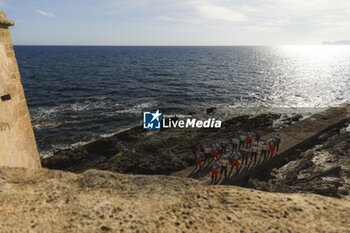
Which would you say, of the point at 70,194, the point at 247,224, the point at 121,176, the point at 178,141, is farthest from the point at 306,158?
the point at 70,194

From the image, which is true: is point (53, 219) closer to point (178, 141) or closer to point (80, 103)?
point (178, 141)

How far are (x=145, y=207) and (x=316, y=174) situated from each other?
12932mm

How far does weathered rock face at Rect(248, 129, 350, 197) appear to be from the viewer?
36.1ft

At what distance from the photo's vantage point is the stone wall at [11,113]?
730 cm

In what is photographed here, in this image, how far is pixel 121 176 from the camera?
604 cm

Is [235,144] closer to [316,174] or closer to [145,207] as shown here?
[316,174]

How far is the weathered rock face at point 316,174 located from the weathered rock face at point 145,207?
22.5 feet

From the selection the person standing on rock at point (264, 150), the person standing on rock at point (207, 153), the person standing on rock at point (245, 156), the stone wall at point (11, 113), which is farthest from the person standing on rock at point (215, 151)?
the stone wall at point (11, 113)

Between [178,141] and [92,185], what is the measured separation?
570 inches

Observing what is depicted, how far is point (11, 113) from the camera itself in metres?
7.82

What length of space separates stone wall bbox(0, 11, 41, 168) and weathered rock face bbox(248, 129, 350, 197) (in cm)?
1240

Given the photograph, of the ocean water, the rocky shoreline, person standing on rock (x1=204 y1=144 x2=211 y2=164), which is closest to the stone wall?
the rocky shoreline

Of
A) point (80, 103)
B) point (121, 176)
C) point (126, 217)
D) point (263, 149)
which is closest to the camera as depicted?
point (126, 217)

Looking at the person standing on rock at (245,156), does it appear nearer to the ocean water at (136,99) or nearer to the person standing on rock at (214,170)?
the person standing on rock at (214,170)
